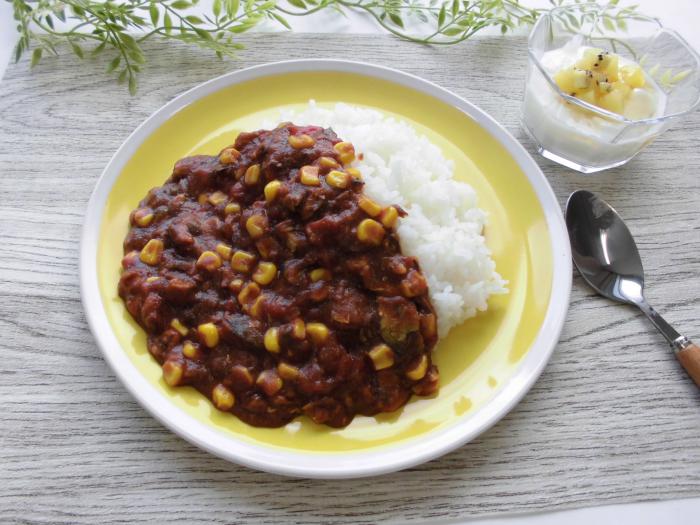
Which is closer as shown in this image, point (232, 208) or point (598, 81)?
point (232, 208)

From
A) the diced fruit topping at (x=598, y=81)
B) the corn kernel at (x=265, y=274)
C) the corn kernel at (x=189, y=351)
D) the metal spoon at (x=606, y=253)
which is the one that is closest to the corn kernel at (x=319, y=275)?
the corn kernel at (x=265, y=274)

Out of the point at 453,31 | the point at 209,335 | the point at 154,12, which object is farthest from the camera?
the point at 453,31

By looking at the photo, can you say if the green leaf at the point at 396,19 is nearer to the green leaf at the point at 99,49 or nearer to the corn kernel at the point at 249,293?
the green leaf at the point at 99,49

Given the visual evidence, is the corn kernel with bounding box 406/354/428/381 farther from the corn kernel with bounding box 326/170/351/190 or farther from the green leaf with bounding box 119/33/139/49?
the green leaf with bounding box 119/33/139/49

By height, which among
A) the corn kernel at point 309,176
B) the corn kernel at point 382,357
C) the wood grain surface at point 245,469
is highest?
the corn kernel at point 309,176

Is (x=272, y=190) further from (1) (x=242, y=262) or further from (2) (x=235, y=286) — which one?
(2) (x=235, y=286)


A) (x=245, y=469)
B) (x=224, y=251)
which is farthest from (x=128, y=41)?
(x=245, y=469)
